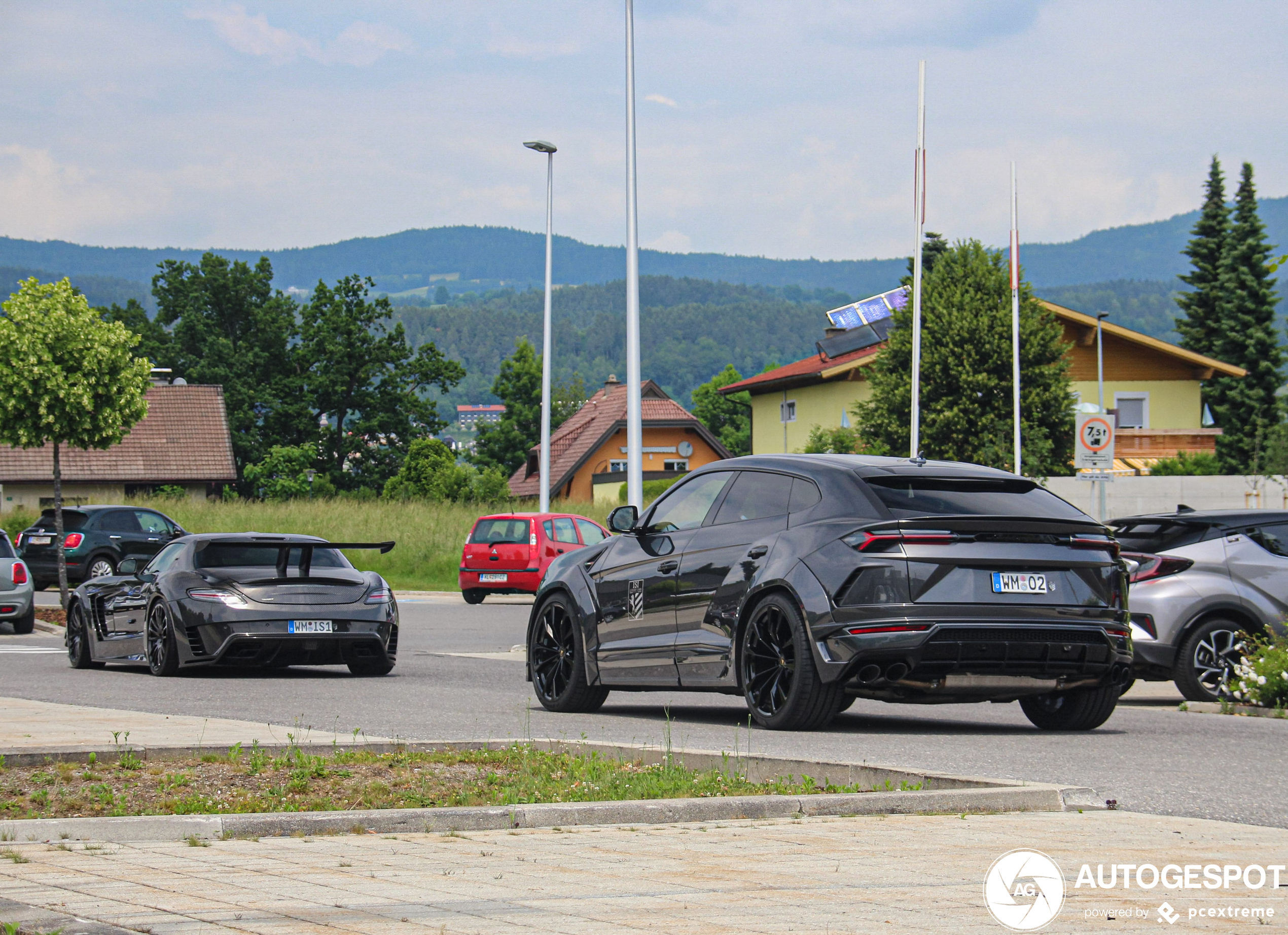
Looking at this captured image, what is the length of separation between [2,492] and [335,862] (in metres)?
70.0

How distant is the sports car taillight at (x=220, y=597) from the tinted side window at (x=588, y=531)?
17.5 meters

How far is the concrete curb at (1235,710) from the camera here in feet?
38.0

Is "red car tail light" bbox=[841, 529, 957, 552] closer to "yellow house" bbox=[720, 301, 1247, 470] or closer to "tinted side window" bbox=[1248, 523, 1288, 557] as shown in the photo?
"tinted side window" bbox=[1248, 523, 1288, 557]

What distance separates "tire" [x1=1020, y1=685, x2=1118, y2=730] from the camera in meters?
10.0

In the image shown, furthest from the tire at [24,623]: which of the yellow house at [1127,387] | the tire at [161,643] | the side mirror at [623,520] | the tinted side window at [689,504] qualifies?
the yellow house at [1127,387]

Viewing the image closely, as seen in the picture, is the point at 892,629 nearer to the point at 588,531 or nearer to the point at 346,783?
the point at 346,783

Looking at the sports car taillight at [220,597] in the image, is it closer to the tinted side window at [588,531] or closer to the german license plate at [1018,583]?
the german license plate at [1018,583]

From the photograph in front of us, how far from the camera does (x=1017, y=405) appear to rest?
43.3 meters

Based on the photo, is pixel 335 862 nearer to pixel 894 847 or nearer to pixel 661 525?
pixel 894 847

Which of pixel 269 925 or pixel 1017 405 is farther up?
pixel 1017 405

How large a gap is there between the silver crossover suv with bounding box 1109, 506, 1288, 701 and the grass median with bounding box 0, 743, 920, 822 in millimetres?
6239

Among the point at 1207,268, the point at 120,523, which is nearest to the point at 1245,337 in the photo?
the point at 1207,268

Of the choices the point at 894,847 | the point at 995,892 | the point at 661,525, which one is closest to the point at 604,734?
the point at 661,525

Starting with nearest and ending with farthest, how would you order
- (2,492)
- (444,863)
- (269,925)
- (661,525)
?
(269,925) < (444,863) < (661,525) < (2,492)
